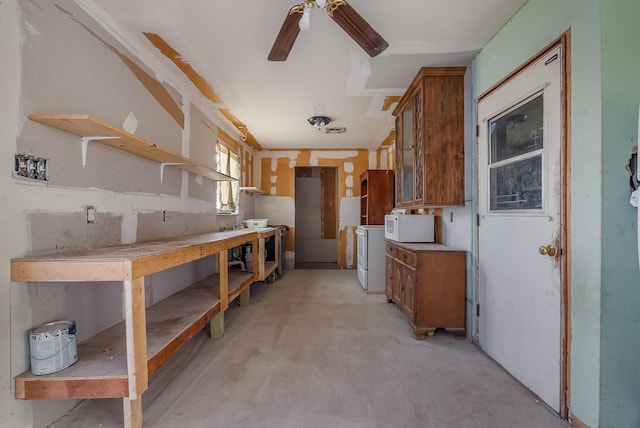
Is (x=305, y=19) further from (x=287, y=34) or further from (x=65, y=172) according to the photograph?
(x=65, y=172)

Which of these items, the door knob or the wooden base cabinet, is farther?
the wooden base cabinet

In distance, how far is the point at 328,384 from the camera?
6.27ft

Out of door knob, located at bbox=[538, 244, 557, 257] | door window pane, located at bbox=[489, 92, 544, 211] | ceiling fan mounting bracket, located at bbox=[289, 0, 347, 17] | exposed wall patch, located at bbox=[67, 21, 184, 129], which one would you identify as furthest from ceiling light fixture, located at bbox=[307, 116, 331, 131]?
door knob, located at bbox=[538, 244, 557, 257]

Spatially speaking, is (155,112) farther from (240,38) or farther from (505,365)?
(505,365)

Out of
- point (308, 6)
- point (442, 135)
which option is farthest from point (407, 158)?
point (308, 6)

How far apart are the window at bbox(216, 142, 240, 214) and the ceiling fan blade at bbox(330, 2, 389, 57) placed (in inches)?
108

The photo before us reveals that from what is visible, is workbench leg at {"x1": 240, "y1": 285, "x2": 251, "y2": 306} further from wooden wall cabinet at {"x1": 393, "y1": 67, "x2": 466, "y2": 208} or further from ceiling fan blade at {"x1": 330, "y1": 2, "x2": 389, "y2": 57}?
ceiling fan blade at {"x1": 330, "y1": 2, "x2": 389, "y2": 57}

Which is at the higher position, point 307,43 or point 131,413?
point 307,43

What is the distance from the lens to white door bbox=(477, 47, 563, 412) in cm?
168

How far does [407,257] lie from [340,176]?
3437mm

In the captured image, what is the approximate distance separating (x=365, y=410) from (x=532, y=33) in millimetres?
2478

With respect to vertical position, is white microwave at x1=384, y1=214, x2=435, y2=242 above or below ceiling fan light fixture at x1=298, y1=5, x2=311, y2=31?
below

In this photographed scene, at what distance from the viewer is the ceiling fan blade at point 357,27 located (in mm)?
1667

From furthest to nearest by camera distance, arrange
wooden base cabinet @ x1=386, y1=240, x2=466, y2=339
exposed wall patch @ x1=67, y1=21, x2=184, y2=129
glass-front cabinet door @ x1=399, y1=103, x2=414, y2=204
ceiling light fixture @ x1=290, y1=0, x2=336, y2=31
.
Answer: glass-front cabinet door @ x1=399, y1=103, x2=414, y2=204 < wooden base cabinet @ x1=386, y1=240, x2=466, y2=339 < exposed wall patch @ x1=67, y1=21, x2=184, y2=129 < ceiling light fixture @ x1=290, y1=0, x2=336, y2=31
